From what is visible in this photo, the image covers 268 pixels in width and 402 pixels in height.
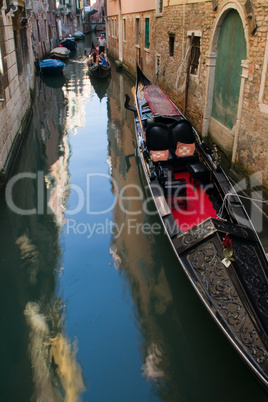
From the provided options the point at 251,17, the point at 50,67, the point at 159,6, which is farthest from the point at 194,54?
the point at 50,67

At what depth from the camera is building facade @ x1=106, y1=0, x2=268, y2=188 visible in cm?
490

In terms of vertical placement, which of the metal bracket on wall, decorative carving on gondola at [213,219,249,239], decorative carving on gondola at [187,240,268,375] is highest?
the metal bracket on wall

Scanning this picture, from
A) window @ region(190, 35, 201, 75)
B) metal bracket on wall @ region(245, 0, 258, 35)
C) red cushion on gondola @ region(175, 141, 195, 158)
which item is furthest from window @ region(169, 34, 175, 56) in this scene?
red cushion on gondola @ region(175, 141, 195, 158)

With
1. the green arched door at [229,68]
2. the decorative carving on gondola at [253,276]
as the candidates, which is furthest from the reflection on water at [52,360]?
the green arched door at [229,68]

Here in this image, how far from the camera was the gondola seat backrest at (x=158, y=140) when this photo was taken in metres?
5.54

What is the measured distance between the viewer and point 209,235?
11.3 ft

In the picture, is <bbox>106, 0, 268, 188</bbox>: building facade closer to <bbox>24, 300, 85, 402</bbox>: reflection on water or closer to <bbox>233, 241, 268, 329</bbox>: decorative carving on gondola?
<bbox>233, 241, 268, 329</bbox>: decorative carving on gondola

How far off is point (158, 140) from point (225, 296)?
320cm

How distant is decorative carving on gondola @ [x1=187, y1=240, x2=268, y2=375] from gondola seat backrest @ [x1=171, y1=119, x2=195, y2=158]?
8.11 ft

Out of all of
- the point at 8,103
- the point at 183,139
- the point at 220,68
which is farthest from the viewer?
the point at 8,103

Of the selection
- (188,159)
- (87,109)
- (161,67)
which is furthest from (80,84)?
(188,159)

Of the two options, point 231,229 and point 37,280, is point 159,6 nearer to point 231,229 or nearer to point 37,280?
point 231,229

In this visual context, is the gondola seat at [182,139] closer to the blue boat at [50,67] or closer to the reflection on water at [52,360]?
the reflection on water at [52,360]

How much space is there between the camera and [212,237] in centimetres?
344
